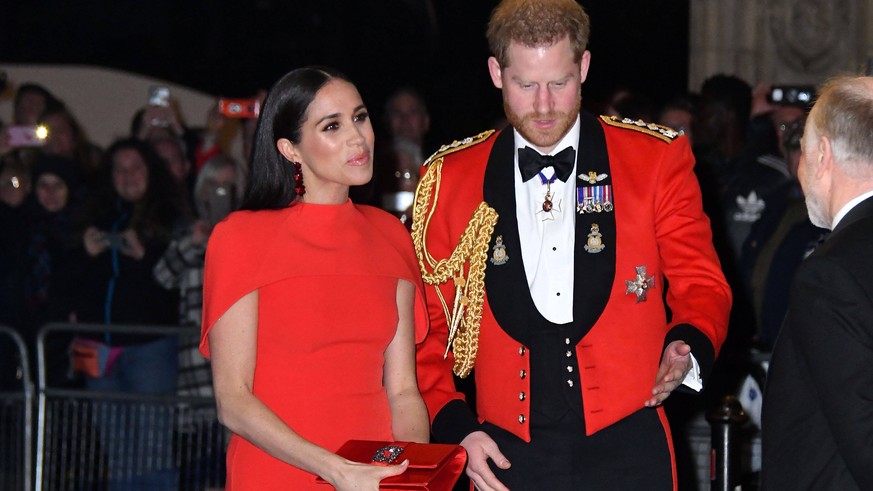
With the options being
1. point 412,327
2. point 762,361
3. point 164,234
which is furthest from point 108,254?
point 412,327

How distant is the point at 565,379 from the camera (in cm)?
348

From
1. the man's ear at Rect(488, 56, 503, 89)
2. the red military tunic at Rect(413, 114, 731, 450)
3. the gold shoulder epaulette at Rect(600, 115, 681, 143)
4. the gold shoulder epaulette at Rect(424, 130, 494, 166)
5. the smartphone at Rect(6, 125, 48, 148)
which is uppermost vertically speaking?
the smartphone at Rect(6, 125, 48, 148)

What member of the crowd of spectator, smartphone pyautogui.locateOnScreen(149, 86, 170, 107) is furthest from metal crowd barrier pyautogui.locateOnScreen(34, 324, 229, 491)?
smartphone pyautogui.locateOnScreen(149, 86, 170, 107)

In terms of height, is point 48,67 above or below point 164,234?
above

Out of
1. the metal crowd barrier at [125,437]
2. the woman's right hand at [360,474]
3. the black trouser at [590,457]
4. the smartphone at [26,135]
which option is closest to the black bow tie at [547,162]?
the black trouser at [590,457]

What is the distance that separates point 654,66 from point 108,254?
4.77 meters

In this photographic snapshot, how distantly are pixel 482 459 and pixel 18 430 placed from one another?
443 centimetres

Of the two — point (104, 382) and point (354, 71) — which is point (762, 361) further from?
point (354, 71)

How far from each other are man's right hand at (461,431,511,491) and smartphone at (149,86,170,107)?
5572 millimetres

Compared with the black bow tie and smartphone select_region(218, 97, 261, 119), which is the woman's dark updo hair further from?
smartphone select_region(218, 97, 261, 119)

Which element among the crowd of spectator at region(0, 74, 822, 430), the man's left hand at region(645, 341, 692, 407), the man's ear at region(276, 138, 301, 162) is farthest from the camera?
the crowd of spectator at region(0, 74, 822, 430)

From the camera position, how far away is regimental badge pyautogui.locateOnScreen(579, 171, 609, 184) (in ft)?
11.9

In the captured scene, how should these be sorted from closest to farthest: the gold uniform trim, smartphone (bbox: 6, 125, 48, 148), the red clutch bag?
1. the red clutch bag
2. the gold uniform trim
3. smartphone (bbox: 6, 125, 48, 148)

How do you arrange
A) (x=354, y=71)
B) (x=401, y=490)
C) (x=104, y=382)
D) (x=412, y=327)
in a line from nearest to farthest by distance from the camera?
(x=401, y=490), (x=412, y=327), (x=104, y=382), (x=354, y=71)
